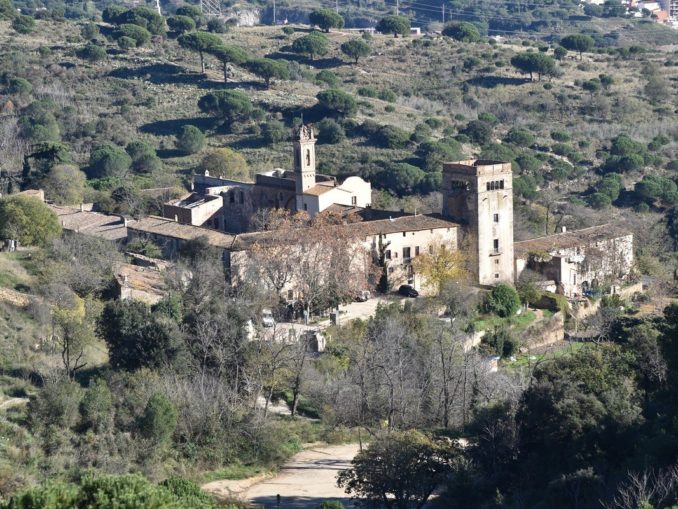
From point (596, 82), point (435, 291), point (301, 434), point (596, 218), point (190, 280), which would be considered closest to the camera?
point (301, 434)

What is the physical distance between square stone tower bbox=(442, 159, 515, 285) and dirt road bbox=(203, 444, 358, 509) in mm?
15037

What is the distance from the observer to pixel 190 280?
37.8 m

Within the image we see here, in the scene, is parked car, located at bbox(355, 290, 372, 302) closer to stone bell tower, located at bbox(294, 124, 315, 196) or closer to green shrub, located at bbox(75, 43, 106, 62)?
stone bell tower, located at bbox(294, 124, 315, 196)

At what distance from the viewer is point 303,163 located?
154 feet

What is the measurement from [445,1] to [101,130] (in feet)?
265

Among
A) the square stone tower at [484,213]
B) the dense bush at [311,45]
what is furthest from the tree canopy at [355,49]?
the square stone tower at [484,213]

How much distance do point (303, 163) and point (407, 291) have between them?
21.7 ft

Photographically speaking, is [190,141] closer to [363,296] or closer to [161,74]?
[161,74]

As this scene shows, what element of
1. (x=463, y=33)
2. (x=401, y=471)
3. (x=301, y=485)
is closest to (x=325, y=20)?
(x=463, y=33)

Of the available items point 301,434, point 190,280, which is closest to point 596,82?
point 190,280

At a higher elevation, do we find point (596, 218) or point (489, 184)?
point (489, 184)

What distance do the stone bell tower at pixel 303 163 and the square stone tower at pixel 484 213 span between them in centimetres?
502

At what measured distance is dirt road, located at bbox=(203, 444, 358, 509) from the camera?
27.1 m

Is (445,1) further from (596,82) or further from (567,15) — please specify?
(596,82)
